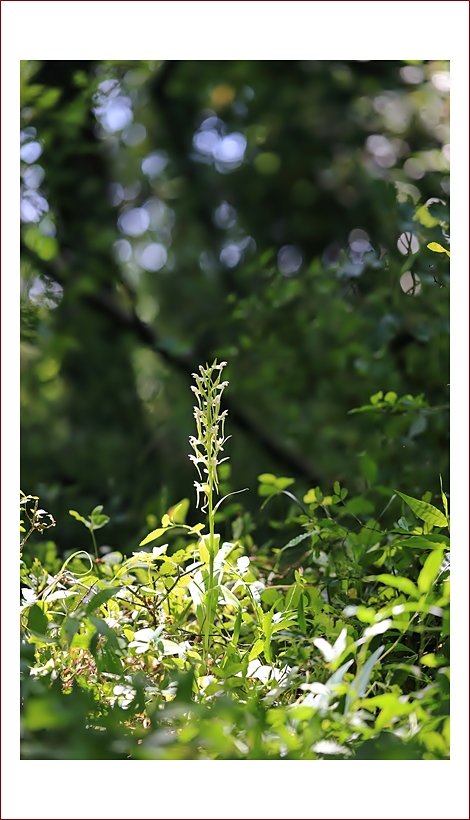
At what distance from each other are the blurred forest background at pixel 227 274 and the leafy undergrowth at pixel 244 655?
1.07 feet

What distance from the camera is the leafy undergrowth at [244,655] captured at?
0.45 meters

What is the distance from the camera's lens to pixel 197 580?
0.66 meters

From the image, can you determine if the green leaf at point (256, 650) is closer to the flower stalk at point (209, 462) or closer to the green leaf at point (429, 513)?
the flower stalk at point (209, 462)

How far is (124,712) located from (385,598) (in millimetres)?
317

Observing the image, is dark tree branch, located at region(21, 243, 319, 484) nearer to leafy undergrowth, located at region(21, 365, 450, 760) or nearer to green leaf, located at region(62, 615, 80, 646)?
leafy undergrowth, located at region(21, 365, 450, 760)

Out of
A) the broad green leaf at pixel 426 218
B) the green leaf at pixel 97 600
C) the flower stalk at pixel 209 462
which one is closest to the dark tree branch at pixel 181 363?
the broad green leaf at pixel 426 218

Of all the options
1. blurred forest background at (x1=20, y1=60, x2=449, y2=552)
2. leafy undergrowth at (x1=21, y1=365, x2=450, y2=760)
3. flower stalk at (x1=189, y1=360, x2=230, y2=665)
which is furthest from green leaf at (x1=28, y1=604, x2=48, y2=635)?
blurred forest background at (x1=20, y1=60, x2=449, y2=552)

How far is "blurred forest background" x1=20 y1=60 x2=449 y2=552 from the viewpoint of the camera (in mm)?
1204

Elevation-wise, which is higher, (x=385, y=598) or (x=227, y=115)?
(x=227, y=115)

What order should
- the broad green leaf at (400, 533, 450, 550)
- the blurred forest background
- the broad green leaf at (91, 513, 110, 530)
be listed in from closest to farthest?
the broad green leaf at (400, 533, 450, 550), the broad green leaf at (91, 513, 110, 530), the blurred forest background

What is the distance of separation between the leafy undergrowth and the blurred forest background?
0.33 metres

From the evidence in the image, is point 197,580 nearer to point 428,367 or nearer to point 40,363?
point 428,367
